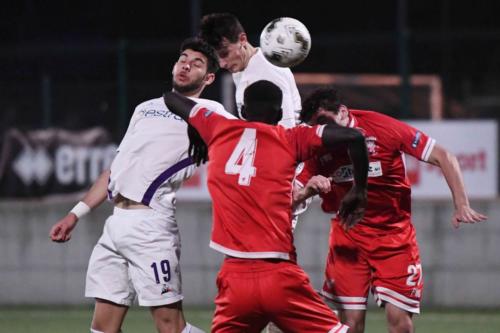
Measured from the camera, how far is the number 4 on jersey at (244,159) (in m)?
5.72

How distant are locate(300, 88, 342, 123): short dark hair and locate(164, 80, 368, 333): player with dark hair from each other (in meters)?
1.20

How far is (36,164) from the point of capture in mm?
12805

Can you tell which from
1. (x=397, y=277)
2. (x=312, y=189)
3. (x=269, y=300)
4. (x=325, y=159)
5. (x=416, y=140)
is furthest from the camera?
(x=397, y=277)

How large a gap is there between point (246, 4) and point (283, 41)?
17310 mm

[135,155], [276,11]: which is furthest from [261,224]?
[276,11]

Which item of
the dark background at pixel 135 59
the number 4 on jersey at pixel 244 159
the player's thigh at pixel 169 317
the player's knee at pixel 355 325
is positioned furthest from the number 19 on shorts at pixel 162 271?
the dark background at pixel 135 59

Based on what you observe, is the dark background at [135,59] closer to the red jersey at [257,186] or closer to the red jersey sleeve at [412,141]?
the red jersey sleeve at [412,141]

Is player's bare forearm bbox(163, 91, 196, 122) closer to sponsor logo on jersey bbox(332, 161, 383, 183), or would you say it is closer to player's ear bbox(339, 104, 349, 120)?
player's ear bbox(339, 104, 349, 120)

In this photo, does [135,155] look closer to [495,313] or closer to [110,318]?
[110,318]

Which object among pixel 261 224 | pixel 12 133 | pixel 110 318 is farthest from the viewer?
pixel 12 133

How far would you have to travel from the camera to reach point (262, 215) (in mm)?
5699

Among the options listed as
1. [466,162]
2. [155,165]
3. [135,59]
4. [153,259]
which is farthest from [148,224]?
[135,59]

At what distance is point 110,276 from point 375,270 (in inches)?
70.4

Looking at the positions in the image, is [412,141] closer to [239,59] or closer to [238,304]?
[239,59]
